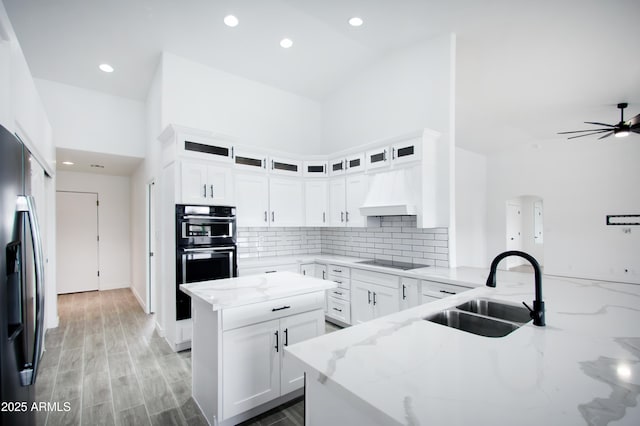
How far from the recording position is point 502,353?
1113 millimetres

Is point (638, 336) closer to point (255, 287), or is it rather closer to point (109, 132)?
point (255, 287)

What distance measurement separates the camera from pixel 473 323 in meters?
1.72

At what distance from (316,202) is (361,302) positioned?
167 centimetres

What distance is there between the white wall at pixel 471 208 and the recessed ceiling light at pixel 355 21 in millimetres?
5671

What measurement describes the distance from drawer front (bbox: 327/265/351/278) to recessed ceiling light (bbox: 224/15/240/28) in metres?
3.16

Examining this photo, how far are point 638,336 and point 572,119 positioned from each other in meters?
6.46

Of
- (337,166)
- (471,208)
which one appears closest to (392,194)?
(337,166)

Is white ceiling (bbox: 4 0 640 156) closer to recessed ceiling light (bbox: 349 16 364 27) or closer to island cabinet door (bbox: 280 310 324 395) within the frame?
recessed ceiling light (bbox: 349 16 364 27)

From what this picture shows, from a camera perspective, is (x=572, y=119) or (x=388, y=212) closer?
(x=388, y=212)

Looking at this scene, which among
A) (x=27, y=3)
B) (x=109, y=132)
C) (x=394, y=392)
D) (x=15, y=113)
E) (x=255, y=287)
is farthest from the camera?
(x=109, y=132)

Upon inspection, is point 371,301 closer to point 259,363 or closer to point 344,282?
point 344,282

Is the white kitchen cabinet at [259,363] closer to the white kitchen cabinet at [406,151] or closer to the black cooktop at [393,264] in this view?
the black cooktop at [393,264]

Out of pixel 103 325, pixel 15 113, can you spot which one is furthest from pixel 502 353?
pixel 103 325

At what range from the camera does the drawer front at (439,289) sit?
9.04ft
